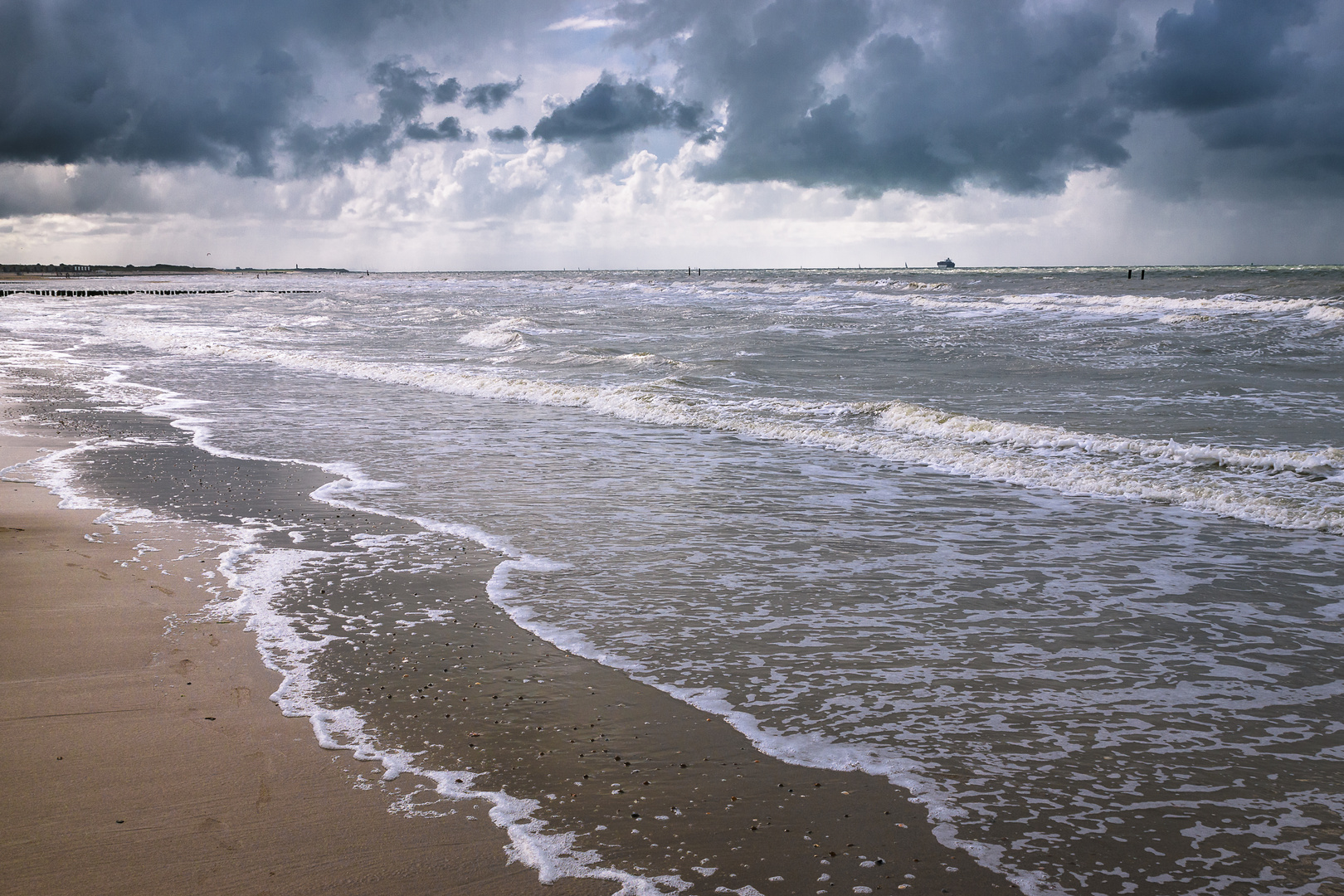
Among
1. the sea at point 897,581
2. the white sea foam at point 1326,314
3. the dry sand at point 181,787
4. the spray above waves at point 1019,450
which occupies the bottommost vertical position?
the dry sand at point 181,787

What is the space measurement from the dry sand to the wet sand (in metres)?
0.01

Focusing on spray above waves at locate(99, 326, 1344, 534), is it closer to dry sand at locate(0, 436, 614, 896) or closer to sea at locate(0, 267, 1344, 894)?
sea at locate(0, 267, 1344, 894)

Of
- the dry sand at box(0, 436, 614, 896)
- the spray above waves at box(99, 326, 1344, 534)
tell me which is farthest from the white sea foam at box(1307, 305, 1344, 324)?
the dry sand at box(0, 436, 614, 896)

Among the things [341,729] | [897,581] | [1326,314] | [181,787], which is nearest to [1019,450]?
[897,581]

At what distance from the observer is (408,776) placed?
12.6 ft

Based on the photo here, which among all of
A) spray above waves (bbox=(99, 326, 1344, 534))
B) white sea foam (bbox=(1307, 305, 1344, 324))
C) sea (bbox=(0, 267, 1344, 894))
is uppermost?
white sea foam (bbox=(1307, 305, 1344, 324))

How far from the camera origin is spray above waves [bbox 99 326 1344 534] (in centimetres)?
910

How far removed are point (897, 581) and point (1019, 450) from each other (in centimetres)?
594

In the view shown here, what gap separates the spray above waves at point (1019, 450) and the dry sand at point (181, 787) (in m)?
8.02

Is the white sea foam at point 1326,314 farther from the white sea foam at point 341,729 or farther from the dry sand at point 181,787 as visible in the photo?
the dry sand at point 181,787

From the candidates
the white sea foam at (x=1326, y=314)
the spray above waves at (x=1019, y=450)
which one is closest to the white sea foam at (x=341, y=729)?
the spray above waves at (x=1019, y=450)

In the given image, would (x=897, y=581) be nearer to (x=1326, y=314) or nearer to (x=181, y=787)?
(x=181, y=787)

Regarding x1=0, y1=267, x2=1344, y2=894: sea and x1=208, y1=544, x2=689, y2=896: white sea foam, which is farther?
x1=0, y1=267, x2=1344, y2=894: sea

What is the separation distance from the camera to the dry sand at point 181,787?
3.16 meters
